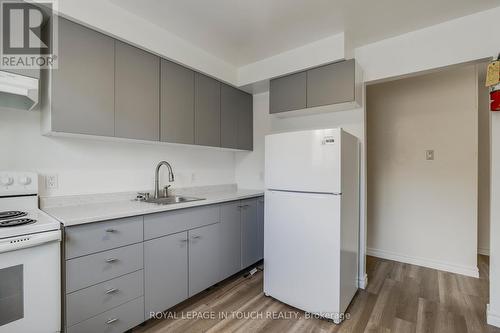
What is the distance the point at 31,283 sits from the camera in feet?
4.00

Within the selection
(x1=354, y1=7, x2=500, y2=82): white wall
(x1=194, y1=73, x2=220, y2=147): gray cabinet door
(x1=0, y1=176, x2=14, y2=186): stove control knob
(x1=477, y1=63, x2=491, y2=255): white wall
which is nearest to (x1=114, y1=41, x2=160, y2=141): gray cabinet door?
(x1=194, y1=73, x2=220, y2=147): gray cabinet door

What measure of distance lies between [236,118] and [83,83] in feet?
5.26

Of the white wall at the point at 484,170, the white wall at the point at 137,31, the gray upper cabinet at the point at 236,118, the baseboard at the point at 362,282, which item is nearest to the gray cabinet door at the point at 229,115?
the gray upper cabinet at the point at 236,118

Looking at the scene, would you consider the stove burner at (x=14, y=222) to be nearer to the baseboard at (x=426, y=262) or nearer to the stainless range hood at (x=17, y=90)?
the stainless range hood at (x=17, y=90)

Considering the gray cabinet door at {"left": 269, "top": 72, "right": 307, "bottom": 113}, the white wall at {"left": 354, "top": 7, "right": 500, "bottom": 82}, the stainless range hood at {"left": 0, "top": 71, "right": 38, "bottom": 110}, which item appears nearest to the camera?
the stainless range hood at {"left": 0, "top": 71, "right": 38, "bottom": 110}

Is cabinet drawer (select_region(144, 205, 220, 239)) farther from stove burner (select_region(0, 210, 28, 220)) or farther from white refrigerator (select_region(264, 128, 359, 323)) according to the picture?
stove burner (select_region(0, 210, 28, 220))

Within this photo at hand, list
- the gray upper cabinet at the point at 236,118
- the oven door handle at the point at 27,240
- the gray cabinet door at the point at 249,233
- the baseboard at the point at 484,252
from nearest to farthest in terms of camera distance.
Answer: the oven door handle at the point at 27,240, the gray cabinet door at the point at 249,233, the gray upper cabinet at the point at 236,118, the baseboard at the point at 484,252

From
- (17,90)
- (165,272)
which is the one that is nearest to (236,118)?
(165,272)

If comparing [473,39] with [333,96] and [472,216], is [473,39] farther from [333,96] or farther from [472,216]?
[472,216]

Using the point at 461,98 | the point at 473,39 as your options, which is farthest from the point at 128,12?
the point at 461,98

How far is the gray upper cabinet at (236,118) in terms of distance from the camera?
9.08 feet

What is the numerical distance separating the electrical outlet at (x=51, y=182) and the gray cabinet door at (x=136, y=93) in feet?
1.77

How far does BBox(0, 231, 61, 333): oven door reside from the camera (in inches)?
45.4

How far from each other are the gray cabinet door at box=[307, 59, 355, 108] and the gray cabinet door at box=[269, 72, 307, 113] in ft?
0.21
